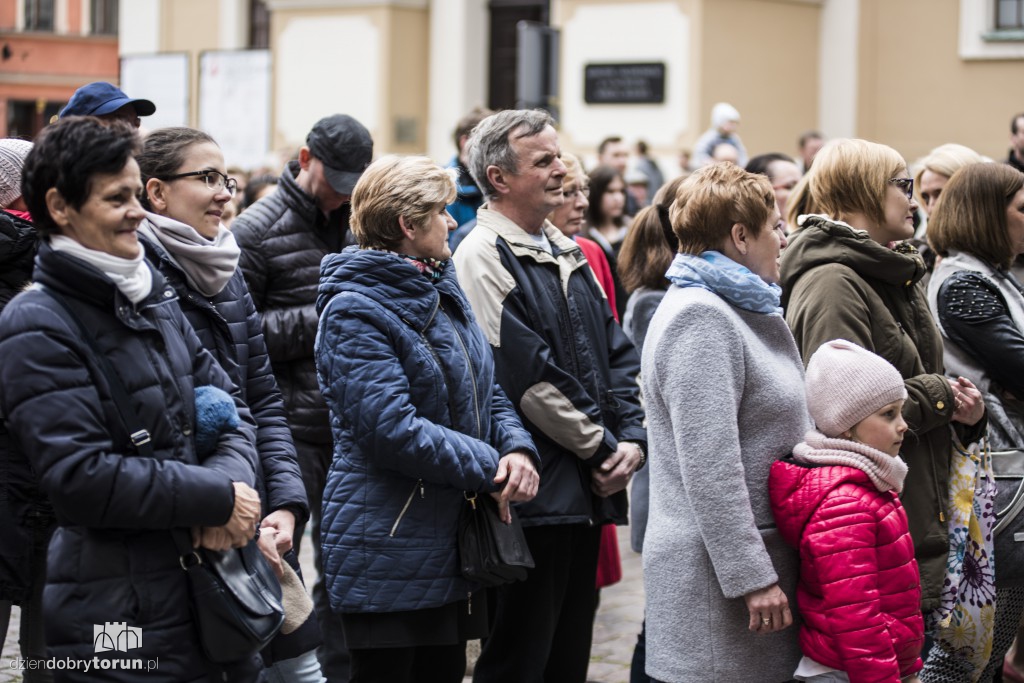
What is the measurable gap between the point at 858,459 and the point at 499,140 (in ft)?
5.92

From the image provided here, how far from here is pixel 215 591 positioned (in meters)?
3.23

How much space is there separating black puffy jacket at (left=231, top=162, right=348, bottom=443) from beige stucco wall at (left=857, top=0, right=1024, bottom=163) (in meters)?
13.6

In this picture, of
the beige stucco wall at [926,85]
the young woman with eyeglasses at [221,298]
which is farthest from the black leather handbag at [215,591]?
the beige stucco wall at [926,85]

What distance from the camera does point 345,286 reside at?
4199 mm

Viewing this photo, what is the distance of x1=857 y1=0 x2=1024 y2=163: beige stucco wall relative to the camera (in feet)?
57.8

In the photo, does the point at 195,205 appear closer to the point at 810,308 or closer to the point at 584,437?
A: the point at 584,437

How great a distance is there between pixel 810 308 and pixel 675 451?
83 centimetres

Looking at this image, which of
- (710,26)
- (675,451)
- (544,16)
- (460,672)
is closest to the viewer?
(675,451)

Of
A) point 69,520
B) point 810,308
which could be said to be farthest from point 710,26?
point 69,520

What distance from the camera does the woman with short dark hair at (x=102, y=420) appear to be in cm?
308

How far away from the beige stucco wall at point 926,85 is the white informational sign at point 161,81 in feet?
28.3

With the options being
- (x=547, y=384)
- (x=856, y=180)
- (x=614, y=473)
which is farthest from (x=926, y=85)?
(x=547, y=384)

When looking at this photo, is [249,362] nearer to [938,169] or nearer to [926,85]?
[938,169]

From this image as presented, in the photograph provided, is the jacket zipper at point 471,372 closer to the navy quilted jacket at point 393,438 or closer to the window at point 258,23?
the navy quilted jacket at point 393,438
